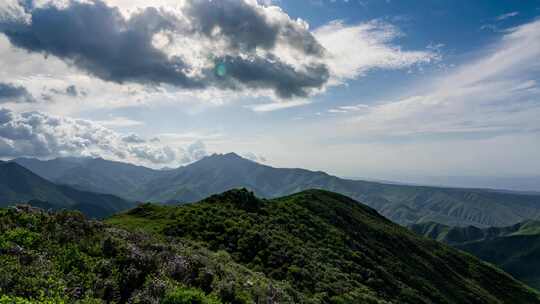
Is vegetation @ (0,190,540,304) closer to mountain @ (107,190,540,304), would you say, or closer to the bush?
the bush

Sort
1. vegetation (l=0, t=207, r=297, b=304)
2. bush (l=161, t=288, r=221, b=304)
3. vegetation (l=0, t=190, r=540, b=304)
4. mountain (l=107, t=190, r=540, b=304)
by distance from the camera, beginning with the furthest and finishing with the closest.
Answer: mountain (l=107, t=190, r=540, b=304)
vegetation (l=0, t=190, r=540, b=304)
bush (l=161, t=288, r=221, b=304)
vegetation (l=0, t=207, r=297, b=304)

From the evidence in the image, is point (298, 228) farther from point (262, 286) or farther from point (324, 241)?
point (262, 286)

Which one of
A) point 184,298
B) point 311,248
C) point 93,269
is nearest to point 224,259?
point 93,269

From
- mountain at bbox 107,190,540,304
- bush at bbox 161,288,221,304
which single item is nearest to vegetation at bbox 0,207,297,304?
bush at bbox 161,288,221,304

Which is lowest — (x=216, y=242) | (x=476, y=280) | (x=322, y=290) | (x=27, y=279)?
(x=476, y=280)

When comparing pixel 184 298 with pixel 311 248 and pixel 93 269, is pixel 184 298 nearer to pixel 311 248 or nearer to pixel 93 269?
pixel 93 269

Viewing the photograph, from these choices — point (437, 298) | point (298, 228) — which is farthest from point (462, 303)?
point (298, 228)

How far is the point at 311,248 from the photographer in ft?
139

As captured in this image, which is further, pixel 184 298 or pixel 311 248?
pixel 311 248

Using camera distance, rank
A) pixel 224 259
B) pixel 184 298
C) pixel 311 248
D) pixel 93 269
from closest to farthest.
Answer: pixel 184 298, pixel 93 269, pixel 224 259, pixel 311 248

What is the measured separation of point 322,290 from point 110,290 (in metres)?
21.1

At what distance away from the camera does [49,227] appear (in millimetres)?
17547

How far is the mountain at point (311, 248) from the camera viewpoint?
3247 centimetres

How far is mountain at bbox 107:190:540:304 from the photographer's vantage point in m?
32.5
